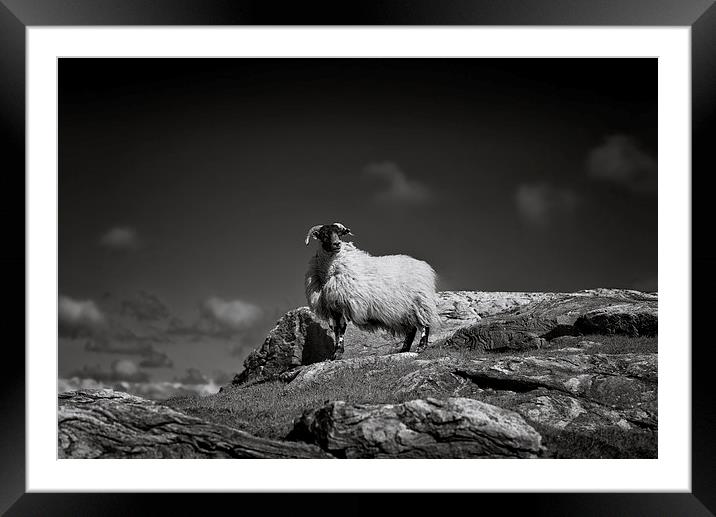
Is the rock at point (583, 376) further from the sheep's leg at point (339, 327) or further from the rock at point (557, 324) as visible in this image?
the sheep's leg at point (339, 327)

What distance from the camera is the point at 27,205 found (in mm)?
9727

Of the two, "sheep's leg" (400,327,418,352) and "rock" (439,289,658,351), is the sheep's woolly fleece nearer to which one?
"sheep's leg" (400,327,418,352)

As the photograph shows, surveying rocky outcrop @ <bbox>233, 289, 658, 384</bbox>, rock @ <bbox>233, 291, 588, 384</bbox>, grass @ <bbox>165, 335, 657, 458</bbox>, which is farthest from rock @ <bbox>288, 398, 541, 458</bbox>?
rock @ <bbox>233, 291, 588, 384</bbox>

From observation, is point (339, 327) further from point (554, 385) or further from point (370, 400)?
point (554, 385)

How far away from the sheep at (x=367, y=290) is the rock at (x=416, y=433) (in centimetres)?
406

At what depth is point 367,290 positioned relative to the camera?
45.4ft

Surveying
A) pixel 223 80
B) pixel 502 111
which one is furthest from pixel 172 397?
pixel 502 111

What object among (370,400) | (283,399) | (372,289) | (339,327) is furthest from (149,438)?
(372,289)

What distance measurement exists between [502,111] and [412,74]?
5.64 feet

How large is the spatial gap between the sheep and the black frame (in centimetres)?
486

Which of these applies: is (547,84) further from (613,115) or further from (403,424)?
(403,424)
